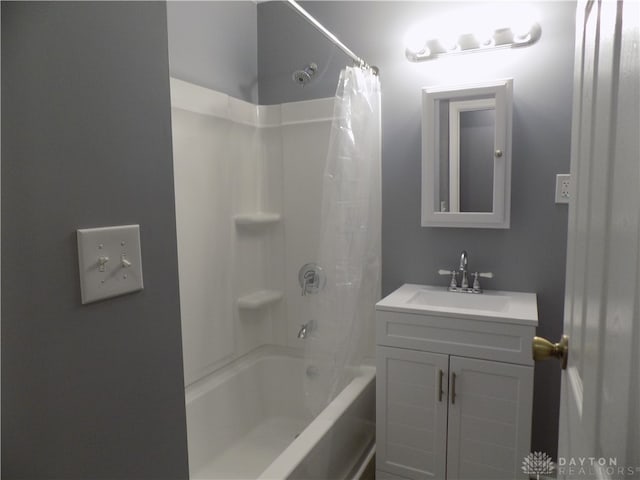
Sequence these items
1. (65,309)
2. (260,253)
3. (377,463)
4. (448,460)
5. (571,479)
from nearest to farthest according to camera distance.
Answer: (65,309) → (571,479) → (448,460) → (377,463) → (260,253)

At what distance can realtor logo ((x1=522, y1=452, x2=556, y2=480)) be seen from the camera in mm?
1708

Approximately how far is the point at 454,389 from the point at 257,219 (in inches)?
51.2

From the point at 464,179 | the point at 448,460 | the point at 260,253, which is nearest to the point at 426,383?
the point at 448,460

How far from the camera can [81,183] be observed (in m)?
0.73

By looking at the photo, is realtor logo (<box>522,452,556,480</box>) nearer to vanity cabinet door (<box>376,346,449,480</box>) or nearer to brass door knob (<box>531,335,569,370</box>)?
vanity cabinet door (<box>376,346,449,480</box>)

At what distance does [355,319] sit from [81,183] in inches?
60.3

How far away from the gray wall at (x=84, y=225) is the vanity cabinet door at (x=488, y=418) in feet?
4.07

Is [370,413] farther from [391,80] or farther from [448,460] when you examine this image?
[391,80]

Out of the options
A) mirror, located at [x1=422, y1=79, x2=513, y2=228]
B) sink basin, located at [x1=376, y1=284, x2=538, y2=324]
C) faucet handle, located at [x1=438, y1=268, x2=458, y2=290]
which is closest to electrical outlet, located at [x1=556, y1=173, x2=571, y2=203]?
mirror, located at [x1=422, y1=79, x2=513, y2=228]

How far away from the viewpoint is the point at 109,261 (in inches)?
30.7

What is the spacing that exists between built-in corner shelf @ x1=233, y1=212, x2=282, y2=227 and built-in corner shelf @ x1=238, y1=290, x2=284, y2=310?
0.40m

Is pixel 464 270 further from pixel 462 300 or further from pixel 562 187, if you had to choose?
pixel 562 187

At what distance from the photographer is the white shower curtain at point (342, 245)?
1.99 meters

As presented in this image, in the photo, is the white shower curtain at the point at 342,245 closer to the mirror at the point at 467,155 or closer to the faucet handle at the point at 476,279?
the mirror at the point at 467,155
